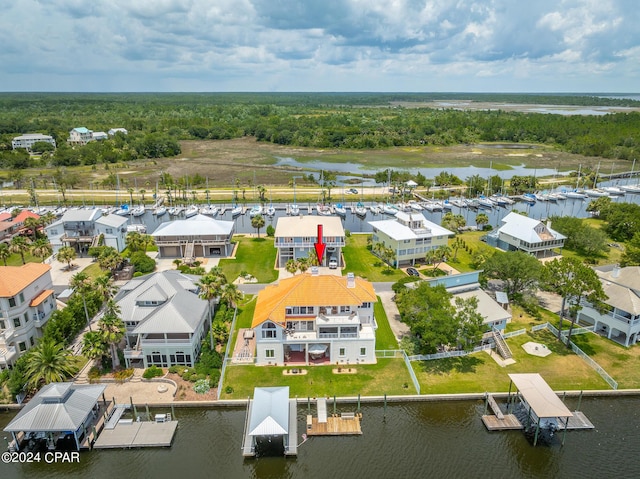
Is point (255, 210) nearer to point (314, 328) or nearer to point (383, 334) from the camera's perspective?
point (383, 334)

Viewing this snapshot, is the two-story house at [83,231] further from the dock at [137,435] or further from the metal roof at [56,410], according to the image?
the dock at [137,435]

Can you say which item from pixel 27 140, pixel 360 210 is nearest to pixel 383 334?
pixel 360 210

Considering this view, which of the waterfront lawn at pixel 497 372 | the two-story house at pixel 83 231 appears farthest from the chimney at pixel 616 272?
the two-story house at pixel 83 231

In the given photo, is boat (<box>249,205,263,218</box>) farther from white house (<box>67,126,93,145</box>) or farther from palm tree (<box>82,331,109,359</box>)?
white house (<box>67,126,93,145</box>)

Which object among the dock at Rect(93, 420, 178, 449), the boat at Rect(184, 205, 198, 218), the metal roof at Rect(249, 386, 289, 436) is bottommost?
the dock at Rect(93, 420, 178, 449)

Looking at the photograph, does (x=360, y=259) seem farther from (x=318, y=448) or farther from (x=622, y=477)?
(x=622, y=477)

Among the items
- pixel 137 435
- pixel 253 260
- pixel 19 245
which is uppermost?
pixel 19 245

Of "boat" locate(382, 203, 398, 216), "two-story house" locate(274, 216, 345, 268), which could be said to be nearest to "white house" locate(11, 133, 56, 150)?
"boat" locate(382, 203, 398, 216)
